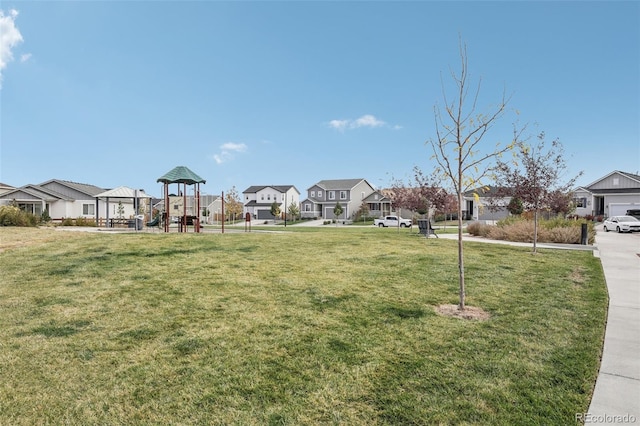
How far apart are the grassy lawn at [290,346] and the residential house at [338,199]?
53844 mm

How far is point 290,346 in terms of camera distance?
4184mm

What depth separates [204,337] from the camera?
4.49 meters

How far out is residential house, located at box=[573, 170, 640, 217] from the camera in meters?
39.5

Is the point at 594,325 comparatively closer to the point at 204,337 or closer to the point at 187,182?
the point at 204,337

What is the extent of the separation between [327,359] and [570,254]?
1242 cm

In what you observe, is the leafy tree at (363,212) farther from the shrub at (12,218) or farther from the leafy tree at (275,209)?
the shrub at (12,218)

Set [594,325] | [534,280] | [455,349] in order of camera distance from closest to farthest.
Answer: [455,349]
[594,325]
[534,280]

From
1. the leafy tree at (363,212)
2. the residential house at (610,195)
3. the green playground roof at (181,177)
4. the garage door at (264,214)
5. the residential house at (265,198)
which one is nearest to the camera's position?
the green playground roof at (181,177)

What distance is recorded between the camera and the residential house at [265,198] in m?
67.4

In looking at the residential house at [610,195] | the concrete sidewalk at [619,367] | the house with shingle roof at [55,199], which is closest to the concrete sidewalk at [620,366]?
the concrete sidewalk at [619,367]

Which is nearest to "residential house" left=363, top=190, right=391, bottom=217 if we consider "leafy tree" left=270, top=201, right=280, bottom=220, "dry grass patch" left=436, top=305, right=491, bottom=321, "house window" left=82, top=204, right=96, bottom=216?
"leafy tree" left=270, top=201, right=280, bottom=220

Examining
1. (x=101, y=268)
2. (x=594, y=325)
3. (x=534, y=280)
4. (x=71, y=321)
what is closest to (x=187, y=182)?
(x=101, y=268)

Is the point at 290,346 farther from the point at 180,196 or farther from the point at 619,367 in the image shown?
the point at 180,196

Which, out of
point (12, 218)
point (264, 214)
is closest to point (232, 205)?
point (264, 214)
